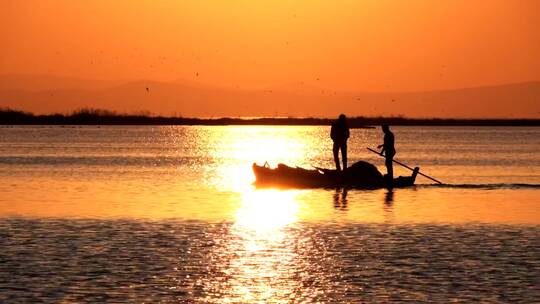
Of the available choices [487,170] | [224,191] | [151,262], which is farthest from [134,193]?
[487,170]

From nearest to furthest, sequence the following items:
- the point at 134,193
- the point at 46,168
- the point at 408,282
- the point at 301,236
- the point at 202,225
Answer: the point at 408,282
the point at 301,236
the point at 202,225
the point at 134,193
the point at 46,168

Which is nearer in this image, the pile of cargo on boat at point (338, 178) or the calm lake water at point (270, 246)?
the calm lake water at point (270, 246)

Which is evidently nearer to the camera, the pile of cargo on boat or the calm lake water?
the calm lake water

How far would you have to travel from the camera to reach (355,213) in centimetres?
3450

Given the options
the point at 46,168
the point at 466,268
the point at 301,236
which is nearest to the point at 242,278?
the point at 466,268

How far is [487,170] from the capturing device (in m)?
71.1

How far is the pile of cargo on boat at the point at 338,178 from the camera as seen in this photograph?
149ft

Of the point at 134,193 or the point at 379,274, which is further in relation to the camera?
the point at 134,193

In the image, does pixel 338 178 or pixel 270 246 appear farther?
pixel 338 178

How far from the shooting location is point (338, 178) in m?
45.3

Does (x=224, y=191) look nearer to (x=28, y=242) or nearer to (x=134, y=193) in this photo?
(x=134, y=193)

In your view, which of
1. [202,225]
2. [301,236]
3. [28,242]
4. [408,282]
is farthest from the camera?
[202,225]

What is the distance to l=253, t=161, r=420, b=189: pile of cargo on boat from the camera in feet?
149

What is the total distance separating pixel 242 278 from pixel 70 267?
3.72 meters
